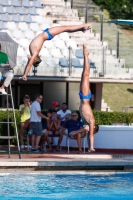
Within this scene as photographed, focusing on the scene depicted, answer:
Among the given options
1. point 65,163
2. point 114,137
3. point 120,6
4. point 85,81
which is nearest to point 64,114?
point 114,137

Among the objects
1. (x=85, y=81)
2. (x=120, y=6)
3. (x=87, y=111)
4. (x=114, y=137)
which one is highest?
(x=120, y=6)

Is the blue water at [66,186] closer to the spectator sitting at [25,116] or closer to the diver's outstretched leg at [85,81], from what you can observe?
the diver's outstretched leg at [85,81]

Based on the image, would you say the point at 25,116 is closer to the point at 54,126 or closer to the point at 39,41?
the point at 54,126

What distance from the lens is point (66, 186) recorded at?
14227mm

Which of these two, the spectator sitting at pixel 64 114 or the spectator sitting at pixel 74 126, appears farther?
the spectator sitting at pixel 64 114

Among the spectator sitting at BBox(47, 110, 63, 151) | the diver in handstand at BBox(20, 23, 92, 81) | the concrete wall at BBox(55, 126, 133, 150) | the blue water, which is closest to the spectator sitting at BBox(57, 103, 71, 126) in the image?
the spectator sitting at BBox(47, 110, 63, 151)

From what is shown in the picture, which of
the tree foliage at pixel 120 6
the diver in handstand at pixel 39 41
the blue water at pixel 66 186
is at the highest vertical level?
the tree foliage at pixel 120 6

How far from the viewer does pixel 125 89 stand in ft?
106

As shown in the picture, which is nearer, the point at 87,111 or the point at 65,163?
the point at 87,111

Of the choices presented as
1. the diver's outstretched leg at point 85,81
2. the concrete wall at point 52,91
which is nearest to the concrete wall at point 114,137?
the diver's outstretched leg at point 85,81

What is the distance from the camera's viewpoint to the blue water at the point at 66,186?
1318cm

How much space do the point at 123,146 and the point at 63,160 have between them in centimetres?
345

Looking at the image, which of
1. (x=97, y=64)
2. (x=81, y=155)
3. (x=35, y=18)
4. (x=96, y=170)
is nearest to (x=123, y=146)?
(x=81, y=155)

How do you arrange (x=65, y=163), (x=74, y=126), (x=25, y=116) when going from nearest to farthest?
(x=65, y=163) → (x=74, y=126) → (x=25, y=116)
